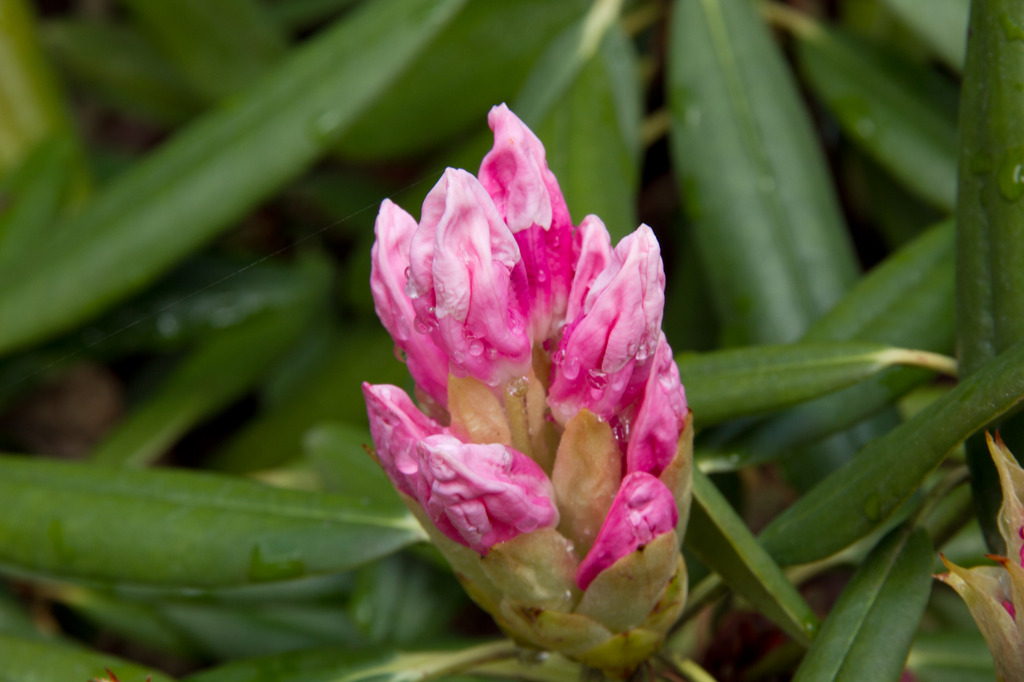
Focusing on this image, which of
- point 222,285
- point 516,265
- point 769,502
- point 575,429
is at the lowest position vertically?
point 769,502

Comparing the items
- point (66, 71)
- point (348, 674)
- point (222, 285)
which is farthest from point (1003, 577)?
point (66, 71)

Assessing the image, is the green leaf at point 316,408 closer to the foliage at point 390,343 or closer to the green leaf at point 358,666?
the foliage at point 390,343

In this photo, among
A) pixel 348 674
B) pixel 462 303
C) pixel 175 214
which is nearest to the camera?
pixel 462 303

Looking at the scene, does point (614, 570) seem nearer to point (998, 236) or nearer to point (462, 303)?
point (462, 303)

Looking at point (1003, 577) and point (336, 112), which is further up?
point (336, 112)

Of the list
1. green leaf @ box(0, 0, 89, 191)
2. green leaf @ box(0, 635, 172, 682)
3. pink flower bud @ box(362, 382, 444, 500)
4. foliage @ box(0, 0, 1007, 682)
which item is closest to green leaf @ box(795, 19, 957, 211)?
foliage @ box(0, 0, 1007, 682)

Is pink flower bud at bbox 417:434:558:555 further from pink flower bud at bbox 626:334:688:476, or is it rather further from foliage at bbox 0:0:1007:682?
foliage at bbox 0:0:1007:682

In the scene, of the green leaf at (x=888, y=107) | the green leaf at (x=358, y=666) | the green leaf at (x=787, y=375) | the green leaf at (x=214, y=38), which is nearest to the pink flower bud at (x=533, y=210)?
the green leaf at (x=787, y=375)
